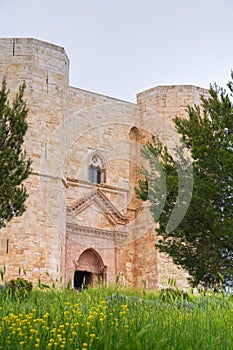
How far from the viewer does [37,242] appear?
1817 cm

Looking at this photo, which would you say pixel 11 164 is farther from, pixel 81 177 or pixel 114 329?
pixel 81 177

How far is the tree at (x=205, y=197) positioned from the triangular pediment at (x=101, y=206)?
6703mm

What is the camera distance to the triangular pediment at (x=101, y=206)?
21281 millimetres

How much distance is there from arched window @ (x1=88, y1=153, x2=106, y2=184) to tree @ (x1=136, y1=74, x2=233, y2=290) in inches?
298

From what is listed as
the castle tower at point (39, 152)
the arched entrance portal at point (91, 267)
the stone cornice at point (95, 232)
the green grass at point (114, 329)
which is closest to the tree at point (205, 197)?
the castle tower at point (39, 152)

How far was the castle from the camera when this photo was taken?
1847cm

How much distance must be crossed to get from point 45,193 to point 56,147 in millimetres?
1543

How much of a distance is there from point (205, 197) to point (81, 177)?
8.64m

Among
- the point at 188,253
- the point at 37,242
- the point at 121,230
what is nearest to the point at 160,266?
the point at 121,230

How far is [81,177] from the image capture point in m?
21.7

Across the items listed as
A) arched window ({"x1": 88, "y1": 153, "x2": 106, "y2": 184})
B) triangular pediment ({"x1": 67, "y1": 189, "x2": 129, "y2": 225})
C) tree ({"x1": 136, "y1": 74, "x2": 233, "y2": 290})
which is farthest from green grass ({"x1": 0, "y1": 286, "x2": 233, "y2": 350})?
arched window ({"x1": 88, "y1": 153, "x2": 106, "y2": 184})

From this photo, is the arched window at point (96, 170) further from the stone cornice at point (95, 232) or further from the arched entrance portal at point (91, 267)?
the arched entrance portal at point (91, 267)

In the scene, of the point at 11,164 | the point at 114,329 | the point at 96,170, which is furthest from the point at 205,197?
the point at 96,170

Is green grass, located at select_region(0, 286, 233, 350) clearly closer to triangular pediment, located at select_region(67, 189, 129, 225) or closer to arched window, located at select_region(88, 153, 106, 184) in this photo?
triangular pediment, located at select_region(67, 189, 129, 225)
